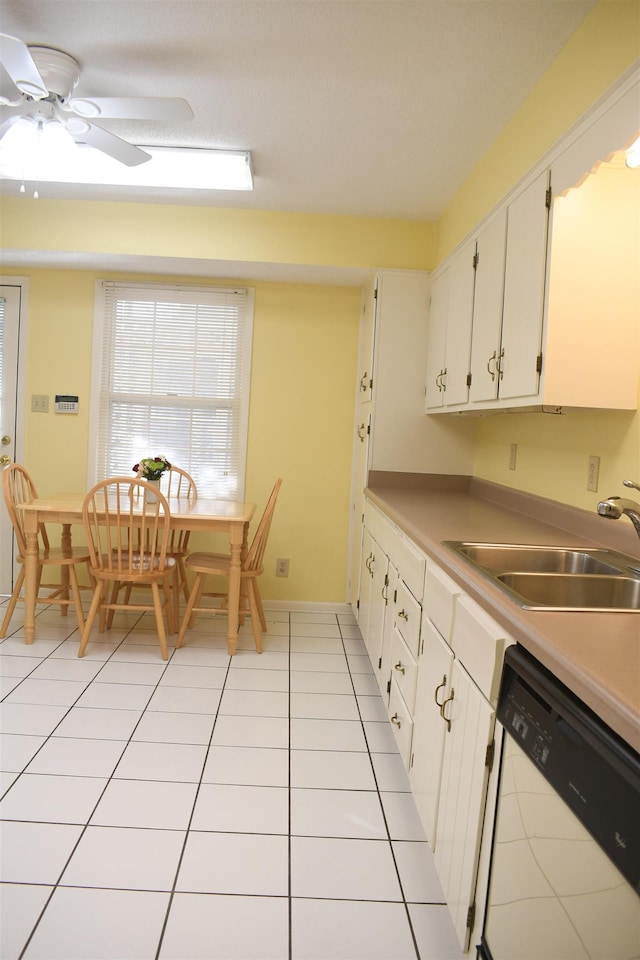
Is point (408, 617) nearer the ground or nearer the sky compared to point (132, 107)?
nearer the ground

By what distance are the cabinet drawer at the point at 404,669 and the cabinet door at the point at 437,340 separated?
1.39 meters

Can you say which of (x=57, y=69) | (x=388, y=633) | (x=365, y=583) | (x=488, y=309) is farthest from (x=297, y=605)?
(x=57, y=69)

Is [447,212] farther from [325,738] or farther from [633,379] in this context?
[325,738]

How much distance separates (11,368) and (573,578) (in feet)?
12.7

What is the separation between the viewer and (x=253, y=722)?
2.67 meters

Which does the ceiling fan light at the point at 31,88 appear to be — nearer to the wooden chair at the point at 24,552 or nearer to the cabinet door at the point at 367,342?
the wooden chair at the point at 24,552

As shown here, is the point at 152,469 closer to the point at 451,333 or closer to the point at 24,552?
the point at 24,552

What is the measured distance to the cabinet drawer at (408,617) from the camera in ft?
6.99

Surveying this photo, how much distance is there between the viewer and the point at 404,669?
7.58ft

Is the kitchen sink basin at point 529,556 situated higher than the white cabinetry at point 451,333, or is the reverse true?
the white cabinetry at point 451,333

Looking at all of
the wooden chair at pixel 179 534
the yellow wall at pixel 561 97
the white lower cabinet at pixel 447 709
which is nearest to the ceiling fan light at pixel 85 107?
the yellow wall at pixel 561 97

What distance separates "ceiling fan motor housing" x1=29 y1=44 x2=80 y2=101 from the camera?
7.59 ft

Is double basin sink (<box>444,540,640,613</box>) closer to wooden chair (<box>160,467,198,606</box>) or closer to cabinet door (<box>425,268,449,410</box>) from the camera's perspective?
cabinet door (<box>425,268,449,410</box>)

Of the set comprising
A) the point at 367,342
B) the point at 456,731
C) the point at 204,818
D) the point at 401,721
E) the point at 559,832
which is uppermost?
the point at 367,342
